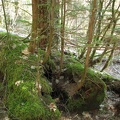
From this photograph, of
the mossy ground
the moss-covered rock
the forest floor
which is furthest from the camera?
the moss-covered rock

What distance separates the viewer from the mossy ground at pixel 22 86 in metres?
2.62

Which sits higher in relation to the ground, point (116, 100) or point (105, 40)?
point (105, 40)

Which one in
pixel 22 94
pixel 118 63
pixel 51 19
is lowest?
pixel 118 63

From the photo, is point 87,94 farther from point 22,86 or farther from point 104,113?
point 22,86

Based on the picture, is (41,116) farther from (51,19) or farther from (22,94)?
(51,19)

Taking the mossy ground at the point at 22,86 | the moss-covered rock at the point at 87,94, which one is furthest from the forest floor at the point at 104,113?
the mossy ground at the point at 22,86

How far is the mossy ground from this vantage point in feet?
8.59

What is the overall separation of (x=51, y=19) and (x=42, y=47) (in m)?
1.26

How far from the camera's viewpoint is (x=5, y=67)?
348 centimetres

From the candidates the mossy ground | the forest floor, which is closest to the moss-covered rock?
the forest floor

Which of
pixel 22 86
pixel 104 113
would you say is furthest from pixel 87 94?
pixel 22 86

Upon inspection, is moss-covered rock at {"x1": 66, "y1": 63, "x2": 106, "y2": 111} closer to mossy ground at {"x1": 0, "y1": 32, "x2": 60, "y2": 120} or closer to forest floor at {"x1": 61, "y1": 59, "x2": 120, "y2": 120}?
forest floor at {"x1": 61, "y1": 59, "x2": 120, "y2": 120}

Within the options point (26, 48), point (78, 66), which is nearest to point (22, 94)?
point (26, 48)

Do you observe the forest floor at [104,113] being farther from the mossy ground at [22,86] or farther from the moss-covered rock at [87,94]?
the mossy ground at [22,86]
